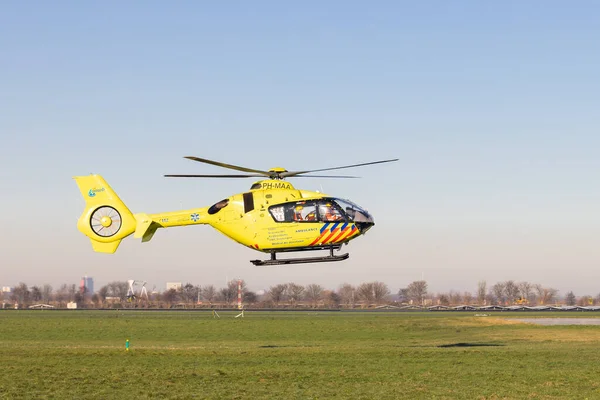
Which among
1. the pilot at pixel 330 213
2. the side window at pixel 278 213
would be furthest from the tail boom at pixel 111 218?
the pilot at pixel 330 213

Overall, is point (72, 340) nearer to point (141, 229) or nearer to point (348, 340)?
point (348, 340)

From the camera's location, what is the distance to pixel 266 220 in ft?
135

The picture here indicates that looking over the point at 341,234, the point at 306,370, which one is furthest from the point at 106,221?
the point at 306,370

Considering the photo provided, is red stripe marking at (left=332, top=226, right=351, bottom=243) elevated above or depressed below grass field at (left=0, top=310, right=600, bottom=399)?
above

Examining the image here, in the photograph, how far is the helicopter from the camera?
133 feet

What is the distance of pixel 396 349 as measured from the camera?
202 ft

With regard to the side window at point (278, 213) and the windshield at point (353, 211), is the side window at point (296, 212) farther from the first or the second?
the windshield at point (353, 211)

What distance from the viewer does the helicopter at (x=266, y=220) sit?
4050 cm

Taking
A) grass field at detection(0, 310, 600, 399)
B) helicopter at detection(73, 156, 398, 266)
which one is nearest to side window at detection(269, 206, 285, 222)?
helicopter at detection(73, 156, 398, 266)

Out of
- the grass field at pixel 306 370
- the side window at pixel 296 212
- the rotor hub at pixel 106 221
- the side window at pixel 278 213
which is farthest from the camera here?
the rotor hub at pixel 106 221

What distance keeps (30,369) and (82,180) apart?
11.8 metres

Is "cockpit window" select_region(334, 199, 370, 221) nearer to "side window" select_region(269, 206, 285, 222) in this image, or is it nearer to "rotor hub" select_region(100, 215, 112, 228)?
"side window" select_region(269, 206, 285, 222)

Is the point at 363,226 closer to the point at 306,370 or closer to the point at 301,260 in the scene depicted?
the point at 301,260

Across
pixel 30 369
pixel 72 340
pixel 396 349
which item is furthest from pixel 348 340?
pixel 30 369
